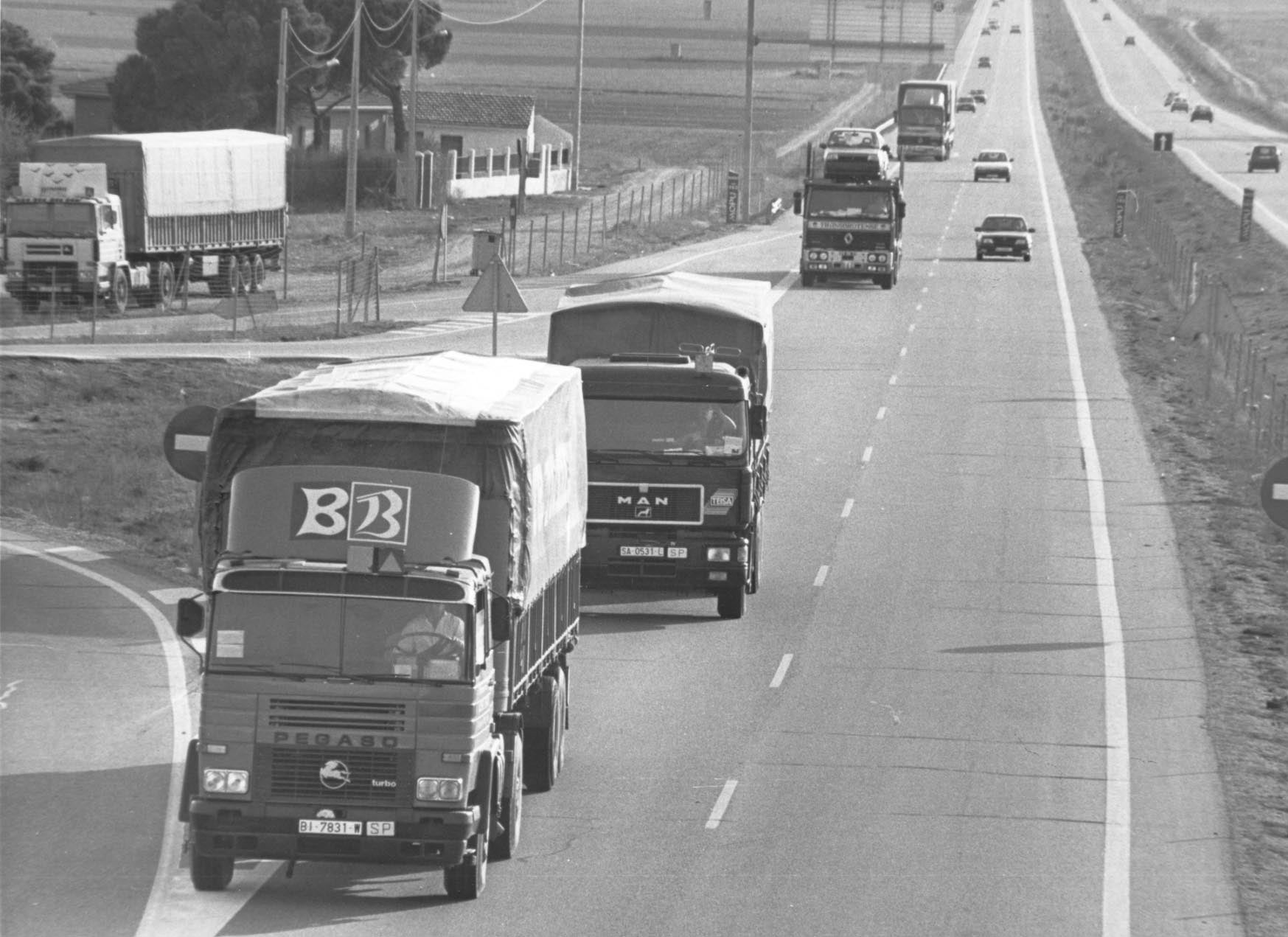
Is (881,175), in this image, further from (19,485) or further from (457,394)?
(457,394)

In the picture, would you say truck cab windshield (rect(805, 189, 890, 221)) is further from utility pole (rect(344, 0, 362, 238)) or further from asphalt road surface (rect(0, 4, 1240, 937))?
asphalt road surface (rect(0, 4, 1240, 937))

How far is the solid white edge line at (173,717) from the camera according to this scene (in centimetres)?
1372

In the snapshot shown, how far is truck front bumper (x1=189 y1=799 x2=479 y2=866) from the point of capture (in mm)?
12742

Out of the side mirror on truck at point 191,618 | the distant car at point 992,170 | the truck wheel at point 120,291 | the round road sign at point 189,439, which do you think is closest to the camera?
the side mirror on truck at point 191,618

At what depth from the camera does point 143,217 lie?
55344 millimetres

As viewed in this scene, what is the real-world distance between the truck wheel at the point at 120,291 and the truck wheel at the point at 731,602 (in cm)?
3259

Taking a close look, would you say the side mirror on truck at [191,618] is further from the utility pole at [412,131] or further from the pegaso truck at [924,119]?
the pegaso truck at [924,119]

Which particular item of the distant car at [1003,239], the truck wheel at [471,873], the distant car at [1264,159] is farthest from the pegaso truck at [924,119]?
the truck wheel at [471,873]

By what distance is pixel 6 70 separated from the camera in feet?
299

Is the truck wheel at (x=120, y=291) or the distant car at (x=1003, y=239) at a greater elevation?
the distant car at (x=1003, y=239)

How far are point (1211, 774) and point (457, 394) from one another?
7.27m

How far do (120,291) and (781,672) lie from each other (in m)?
35.7

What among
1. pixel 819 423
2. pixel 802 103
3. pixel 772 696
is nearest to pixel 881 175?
pixel 819 423

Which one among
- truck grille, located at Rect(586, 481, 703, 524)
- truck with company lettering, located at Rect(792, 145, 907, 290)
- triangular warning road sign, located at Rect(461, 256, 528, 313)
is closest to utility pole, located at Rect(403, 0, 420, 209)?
truck with company lettering, located at Rect(792, 145, 907, 290)
